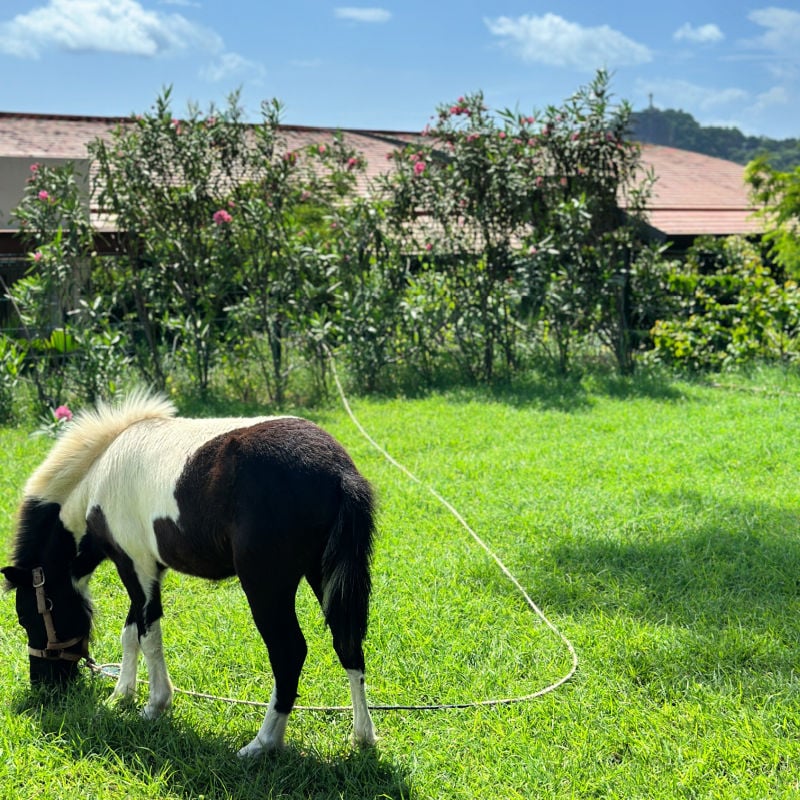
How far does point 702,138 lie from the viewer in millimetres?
51844

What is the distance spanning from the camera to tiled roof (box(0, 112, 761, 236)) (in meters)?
16.2

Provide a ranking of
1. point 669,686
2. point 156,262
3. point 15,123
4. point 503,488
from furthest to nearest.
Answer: point 15,123, point 156,262, point 503,488, point 669,686

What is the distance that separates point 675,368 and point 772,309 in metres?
1.36

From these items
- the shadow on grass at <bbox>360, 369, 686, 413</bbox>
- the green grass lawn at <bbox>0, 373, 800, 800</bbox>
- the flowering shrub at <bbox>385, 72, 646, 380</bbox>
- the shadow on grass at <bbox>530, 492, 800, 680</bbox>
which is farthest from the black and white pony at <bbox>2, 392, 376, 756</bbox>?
the flowering shrub at <bbox>385, 72, 646, 380</bbox>

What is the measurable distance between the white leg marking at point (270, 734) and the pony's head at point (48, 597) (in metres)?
0.94

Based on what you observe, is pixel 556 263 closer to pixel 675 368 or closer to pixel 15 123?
pixel 675 368

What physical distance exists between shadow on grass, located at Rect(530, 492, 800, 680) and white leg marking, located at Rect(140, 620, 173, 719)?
190 centimetres

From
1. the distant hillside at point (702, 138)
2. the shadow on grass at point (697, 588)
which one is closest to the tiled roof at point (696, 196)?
the shadow on grass at point (697, 588)

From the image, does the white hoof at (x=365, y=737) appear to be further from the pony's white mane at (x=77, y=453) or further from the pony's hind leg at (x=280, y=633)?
the pony's white mane at (x=77, y=453)

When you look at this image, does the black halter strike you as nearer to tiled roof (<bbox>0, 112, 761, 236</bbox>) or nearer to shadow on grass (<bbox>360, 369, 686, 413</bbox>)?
shadow on grass (<bbox>360, 369, 686, 413</bbox>)

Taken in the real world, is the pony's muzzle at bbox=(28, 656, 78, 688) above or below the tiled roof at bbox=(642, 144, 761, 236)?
below

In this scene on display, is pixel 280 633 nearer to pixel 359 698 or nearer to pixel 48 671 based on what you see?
pixel 359 698

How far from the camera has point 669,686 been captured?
3479mm

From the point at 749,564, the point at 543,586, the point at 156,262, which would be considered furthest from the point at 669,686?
the point at 156,262
